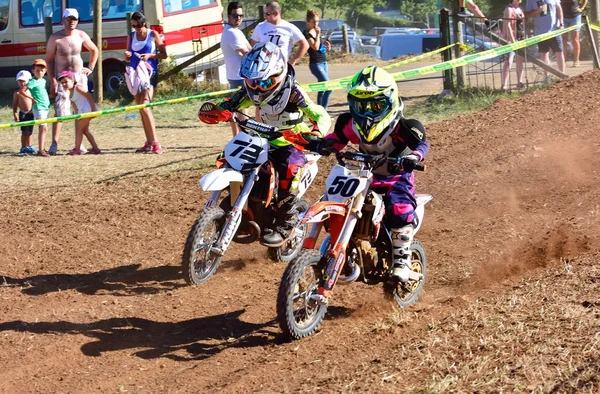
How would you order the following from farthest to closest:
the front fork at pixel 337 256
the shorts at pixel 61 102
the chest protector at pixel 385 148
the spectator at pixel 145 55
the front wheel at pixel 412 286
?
the shorts at pixel 61 102 → the spectator at pixel 145 55 → the front wheel at pixel 412 286 → the chest protector at pixel 385 148 → the front fork at pixel 337 256

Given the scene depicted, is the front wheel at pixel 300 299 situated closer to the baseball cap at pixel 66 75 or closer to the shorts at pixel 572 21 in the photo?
the baseball cap at pixel 66 75

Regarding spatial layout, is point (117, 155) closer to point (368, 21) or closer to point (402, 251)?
point (402, 251)

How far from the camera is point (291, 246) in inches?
314

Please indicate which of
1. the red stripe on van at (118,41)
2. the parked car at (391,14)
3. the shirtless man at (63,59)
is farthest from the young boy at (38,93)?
the parked car at (391,14)

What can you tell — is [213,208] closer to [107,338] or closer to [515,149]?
[107,338]

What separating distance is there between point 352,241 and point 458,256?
6.66 ft

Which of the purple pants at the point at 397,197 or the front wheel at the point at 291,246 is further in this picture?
the front wheel at the point at 291,246

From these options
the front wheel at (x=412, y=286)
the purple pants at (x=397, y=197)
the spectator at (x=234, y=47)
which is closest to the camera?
the purple pants at (x=397, y=197)

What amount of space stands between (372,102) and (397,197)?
701mm

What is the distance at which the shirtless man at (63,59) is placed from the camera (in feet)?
41.9

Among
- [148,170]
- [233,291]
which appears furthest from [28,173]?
[233,291]

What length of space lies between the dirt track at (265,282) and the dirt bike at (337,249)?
246 millimetres

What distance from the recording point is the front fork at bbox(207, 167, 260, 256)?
22.2 feet

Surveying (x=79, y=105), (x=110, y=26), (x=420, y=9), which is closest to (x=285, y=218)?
(x=79, y=105)
